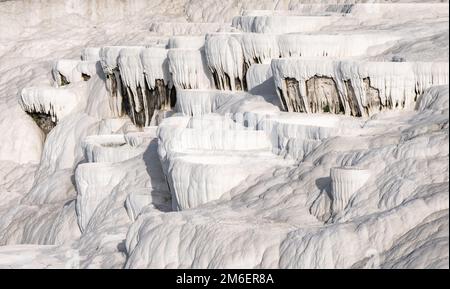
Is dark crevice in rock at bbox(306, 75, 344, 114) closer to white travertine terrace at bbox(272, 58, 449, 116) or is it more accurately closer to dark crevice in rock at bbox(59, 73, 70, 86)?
white travertine terrace at bbox(272, 58, 449, 116)

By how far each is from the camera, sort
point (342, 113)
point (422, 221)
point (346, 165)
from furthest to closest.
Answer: point (342, 113) < point (346, 165) < point (422, 221)

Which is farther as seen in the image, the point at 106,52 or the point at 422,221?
the point at 106,52

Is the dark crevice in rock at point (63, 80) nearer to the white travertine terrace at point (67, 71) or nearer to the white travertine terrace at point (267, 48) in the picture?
the white travertine terrace at point (67, 71)

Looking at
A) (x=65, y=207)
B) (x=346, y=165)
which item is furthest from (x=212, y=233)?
(x=65, y=207)

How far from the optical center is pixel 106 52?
28.1 metres

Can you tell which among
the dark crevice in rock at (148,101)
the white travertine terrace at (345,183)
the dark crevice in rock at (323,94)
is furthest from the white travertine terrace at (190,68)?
the white travertine terrace at (345,183)

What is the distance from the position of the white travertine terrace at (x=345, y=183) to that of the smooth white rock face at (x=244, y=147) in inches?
0.8

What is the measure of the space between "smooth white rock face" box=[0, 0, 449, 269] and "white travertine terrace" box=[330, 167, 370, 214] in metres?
0.02

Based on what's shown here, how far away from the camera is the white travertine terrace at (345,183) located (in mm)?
15859

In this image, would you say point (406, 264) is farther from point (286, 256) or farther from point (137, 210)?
point (137, 210)

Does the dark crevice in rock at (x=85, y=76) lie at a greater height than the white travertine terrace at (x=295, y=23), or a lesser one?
lesser

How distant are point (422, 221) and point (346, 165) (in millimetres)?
2816

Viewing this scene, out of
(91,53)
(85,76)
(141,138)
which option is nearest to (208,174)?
(141,138)

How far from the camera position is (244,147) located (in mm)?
19766
